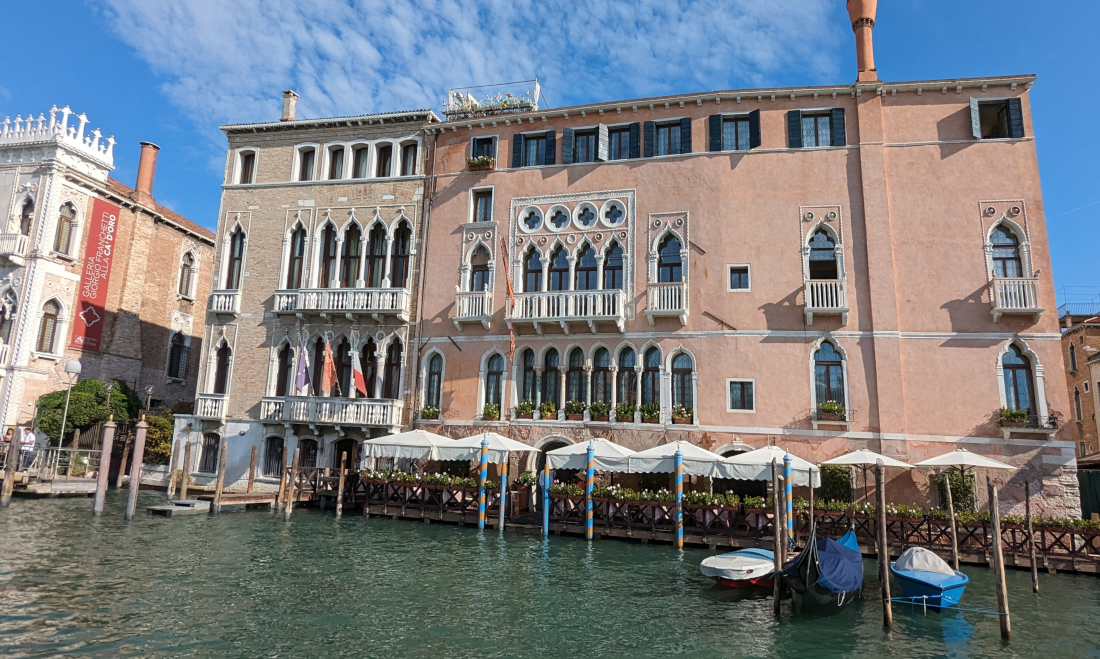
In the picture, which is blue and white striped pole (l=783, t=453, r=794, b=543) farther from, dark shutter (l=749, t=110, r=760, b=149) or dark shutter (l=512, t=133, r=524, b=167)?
dark shutter (l=512, t=133, r=524, b=167)

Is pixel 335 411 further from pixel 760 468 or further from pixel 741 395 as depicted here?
pixel 760 468

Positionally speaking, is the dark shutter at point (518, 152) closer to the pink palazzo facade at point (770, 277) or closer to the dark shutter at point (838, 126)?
the pink palazzo facade at point (770, 277)

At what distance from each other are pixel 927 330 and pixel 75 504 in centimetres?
2515

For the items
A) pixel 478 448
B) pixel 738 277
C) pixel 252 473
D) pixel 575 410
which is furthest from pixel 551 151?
pixel 252 473

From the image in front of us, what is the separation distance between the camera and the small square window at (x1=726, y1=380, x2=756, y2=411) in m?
19.2

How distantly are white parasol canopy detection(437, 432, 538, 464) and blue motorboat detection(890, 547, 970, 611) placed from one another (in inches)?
378

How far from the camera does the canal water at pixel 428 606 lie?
910 centimetres

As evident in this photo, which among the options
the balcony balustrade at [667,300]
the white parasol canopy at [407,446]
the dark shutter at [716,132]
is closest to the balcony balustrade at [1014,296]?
the balcony balustrade at [667,300]

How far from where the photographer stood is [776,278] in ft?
64.5

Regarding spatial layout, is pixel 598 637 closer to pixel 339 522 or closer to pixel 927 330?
pixel 339 522

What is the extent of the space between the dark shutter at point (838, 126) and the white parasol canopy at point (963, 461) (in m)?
9.21

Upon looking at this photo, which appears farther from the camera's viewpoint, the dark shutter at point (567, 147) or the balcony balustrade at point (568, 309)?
the dark shutter at point (567, 147)

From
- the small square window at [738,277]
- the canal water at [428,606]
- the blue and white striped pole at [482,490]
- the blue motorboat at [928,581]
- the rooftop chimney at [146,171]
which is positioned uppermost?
the rooftop chimney at [146,171]

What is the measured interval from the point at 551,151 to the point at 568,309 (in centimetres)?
562
